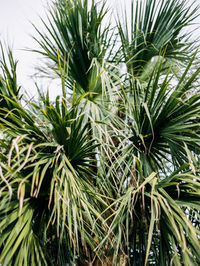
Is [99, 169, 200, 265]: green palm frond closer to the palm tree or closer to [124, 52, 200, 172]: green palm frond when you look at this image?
the palm tree

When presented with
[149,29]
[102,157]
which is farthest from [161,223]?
[149,29]

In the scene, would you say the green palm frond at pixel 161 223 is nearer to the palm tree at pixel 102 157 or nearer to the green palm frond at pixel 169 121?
the palm tree at pixel 102 157

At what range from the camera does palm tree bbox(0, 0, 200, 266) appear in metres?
1.18

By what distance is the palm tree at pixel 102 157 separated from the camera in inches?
46.6

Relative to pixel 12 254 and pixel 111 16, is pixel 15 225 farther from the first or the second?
pixel 111 16

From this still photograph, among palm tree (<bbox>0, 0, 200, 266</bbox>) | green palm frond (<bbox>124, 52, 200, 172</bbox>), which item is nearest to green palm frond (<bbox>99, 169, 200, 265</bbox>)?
palm tree (<bbox>0, 0, 200, 266</bbox>)

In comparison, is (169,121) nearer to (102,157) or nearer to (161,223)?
(102,157)

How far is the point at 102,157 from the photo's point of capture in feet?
4.91

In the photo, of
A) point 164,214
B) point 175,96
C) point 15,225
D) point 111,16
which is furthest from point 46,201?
point 111,16

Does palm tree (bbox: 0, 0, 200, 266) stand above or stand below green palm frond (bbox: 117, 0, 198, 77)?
below

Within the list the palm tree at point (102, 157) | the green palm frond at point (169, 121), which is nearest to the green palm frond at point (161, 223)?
the palm tree at point (102, 157)

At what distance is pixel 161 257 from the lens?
1275 millimetres

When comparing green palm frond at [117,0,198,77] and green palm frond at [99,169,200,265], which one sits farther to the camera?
green palm frond at [117,0,198,77]

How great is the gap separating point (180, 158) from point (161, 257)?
20.2 inches
